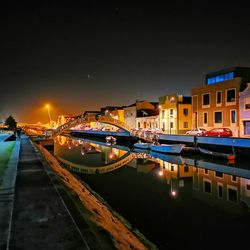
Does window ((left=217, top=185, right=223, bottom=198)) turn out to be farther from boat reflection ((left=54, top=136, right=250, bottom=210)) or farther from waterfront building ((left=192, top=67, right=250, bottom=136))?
waterfront building ((left=192, top=67, right=250, bottom=136))

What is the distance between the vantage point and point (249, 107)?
34.2 metres

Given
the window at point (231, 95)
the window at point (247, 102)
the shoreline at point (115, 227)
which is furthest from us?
the window at point (231, 95)

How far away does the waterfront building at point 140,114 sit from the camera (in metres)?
70.0

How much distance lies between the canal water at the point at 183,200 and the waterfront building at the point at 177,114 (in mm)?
28913

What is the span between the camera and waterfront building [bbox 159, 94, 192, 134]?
5447 cm

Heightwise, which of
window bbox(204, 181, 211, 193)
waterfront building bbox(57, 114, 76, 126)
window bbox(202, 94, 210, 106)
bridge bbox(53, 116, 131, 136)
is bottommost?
window bbox(204, 181, 211, 193)

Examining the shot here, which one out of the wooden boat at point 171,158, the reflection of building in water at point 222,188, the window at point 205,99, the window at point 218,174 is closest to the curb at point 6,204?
the reflection of building in water at point 222,188

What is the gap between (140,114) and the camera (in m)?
74.4

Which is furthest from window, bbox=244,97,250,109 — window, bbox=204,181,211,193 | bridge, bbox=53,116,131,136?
bridge, bbox=53,116,131,136

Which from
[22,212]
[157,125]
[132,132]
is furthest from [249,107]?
[22,212]

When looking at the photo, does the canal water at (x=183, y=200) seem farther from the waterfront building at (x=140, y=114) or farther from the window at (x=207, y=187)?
the waterfront building at (x=140, y=114)

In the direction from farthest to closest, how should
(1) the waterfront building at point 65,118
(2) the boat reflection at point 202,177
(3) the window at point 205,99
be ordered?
(1) the waterfront building at point 65,118 → (3) the window at point 205,99 → (2) the boat reflection at point 202,177

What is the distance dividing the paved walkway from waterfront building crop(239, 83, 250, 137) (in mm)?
31182

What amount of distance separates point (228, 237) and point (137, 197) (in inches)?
238
